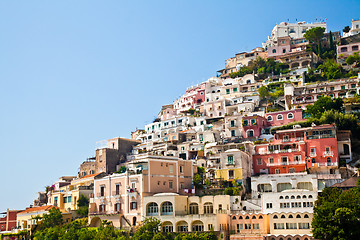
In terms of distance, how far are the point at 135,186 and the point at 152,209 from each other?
397 centimetres

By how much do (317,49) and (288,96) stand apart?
2486 centimetres

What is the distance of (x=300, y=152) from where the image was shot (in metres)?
56.0

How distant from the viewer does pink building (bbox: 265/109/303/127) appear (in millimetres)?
67750

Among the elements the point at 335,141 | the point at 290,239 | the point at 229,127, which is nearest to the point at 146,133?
the point at 229,127

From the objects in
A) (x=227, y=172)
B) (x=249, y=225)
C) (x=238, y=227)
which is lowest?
(x=238, y=227)

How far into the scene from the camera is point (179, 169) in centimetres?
5712

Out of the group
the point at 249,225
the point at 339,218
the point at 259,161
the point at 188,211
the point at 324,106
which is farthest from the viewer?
the point at 324,106

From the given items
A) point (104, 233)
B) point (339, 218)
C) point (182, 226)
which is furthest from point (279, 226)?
point (104, 233)

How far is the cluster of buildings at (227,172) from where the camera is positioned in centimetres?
4797

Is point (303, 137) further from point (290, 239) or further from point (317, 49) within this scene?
point (317, 49)

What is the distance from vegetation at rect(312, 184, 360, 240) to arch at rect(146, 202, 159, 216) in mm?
18074

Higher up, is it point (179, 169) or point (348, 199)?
point (179, 169)

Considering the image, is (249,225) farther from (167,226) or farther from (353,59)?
(353,59)

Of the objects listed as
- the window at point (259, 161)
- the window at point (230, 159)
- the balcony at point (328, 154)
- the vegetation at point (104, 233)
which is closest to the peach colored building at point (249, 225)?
the vegetation at point (104, 233)
